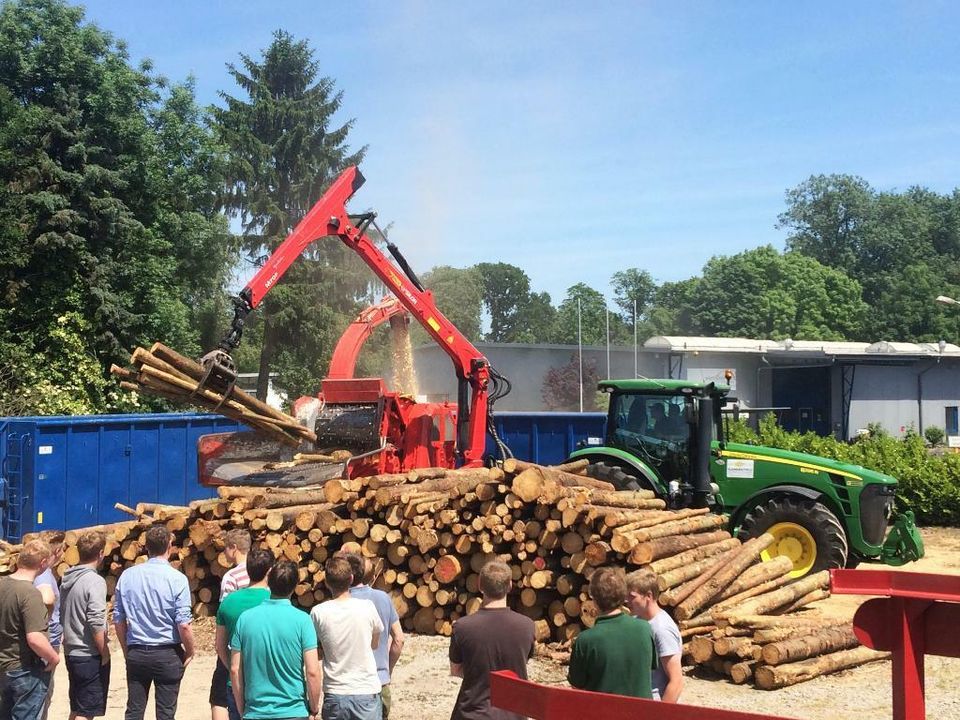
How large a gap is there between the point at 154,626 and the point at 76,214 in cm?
1986

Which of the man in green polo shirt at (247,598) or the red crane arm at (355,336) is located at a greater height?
the red crane arm at (355,336)

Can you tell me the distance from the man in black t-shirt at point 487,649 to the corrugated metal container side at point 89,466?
11.5m

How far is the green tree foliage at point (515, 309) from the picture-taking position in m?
93.3

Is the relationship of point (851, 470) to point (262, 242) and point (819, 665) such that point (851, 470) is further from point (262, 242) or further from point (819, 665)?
point (262, 242)

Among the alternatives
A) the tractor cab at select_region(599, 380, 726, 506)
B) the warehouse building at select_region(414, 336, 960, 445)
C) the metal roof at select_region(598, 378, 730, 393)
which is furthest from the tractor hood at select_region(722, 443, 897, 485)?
the warehouse building at select_region(414, 336, 960, 445)

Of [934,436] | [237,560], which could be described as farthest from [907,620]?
[934,436]

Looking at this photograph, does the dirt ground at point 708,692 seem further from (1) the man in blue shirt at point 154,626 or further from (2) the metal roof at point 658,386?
(2) the metal roof at point 658,386

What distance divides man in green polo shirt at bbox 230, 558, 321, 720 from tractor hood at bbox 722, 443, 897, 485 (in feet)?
27.3

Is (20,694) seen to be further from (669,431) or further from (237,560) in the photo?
(669,431)

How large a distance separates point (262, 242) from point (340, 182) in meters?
27.4

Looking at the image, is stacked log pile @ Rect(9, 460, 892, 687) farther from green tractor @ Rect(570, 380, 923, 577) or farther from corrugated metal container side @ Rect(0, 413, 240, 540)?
corrugated metal container side @ Rect(0, 413, 240, 540)

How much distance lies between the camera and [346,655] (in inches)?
227

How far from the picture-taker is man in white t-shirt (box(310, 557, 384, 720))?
575 cm

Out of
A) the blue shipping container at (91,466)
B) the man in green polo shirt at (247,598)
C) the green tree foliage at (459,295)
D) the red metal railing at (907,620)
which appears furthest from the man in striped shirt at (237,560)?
the green tree foliage at (459,295)
